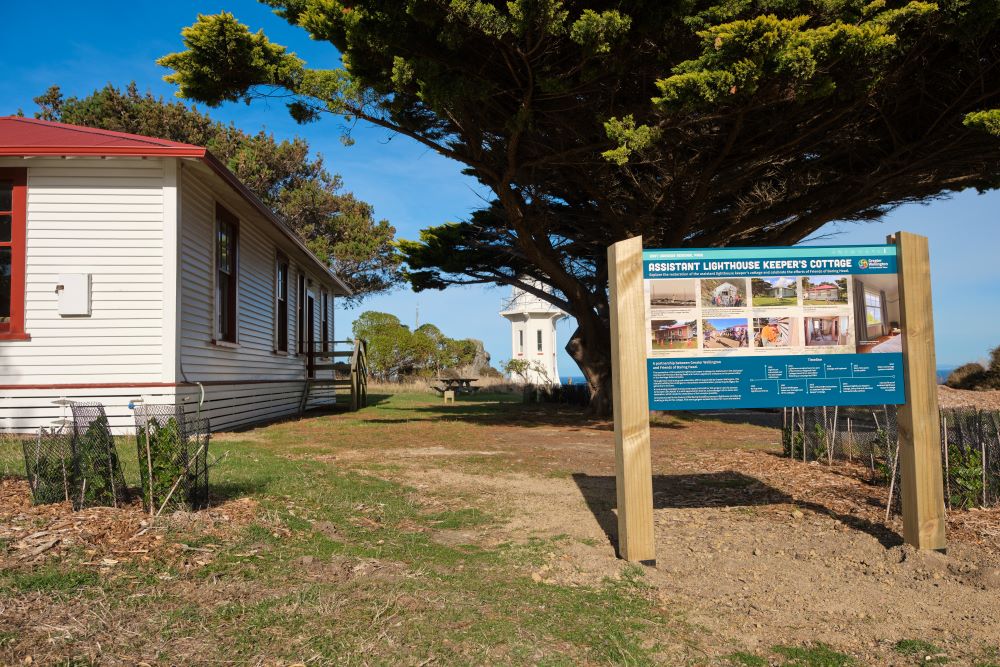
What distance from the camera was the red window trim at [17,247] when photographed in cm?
1002

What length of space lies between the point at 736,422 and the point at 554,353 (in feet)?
87.1

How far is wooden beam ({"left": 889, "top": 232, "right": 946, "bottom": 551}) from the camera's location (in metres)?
5.00

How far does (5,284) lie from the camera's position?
10367mm

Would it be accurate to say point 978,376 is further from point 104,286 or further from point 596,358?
point 104,286

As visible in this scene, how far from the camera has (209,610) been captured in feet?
11.7

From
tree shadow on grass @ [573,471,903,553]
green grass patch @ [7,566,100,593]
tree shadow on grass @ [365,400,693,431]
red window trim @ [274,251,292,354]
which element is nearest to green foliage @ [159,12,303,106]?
red window trim @ [274,251,292,354]

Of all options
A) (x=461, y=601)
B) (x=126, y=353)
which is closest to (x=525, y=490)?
(x=461, y=601)

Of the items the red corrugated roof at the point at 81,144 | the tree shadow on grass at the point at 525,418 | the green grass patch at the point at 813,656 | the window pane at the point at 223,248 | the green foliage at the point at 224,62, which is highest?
the green foliage at the point at 224,62

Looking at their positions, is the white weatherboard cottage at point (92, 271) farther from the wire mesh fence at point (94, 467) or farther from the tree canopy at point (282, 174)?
the tree canopy at point (282, 174)

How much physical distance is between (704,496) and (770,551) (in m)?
1.92

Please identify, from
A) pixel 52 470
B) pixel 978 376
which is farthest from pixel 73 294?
pixel 978 376

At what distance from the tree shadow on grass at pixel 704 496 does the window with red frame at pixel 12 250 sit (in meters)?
8.22

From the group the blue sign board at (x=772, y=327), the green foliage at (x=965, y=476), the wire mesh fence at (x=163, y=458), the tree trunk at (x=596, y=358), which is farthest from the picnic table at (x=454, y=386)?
the blue sign board at (x=772, y=327)

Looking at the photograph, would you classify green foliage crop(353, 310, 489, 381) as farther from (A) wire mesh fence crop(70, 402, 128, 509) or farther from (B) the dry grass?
(A) wire mesh fence crop(70, 402, 128, 509)
